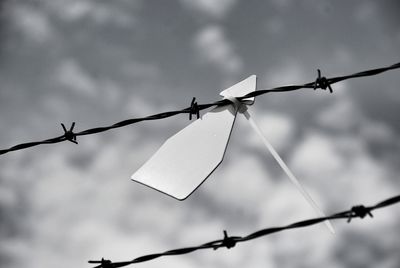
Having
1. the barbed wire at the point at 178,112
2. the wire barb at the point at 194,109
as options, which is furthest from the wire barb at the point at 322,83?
the wire barb at the point at 194,109

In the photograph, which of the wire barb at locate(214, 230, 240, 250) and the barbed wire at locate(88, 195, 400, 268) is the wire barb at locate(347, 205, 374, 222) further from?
the wire barb at locate(214, 230, 240, 250)

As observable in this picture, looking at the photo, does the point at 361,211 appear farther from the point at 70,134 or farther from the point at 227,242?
the point at 70,134

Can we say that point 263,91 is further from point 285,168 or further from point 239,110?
point 285,168

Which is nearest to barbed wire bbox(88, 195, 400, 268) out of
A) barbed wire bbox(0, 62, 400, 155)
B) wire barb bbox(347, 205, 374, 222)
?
wire barb bbox(347, 205, 374, 222)

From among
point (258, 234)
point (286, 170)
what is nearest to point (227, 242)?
point (258, 234)

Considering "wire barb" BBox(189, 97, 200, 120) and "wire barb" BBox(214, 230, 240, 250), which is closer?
"wire barb" BBox(214, 230, 240, 250)

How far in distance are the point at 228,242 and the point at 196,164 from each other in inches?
29.3

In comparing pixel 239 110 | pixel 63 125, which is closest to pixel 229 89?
pixel 239 110

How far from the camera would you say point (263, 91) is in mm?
3742

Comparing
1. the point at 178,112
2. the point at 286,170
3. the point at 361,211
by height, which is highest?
the point at 178,112

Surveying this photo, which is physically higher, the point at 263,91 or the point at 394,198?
the point at 263,91

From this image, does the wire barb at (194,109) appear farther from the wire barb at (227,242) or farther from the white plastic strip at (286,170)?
the wire barb at (227,242)

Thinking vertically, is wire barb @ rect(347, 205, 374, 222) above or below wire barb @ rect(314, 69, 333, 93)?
below

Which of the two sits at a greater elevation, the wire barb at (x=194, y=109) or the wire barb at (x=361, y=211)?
the wire barb at (x=194, y=109)
